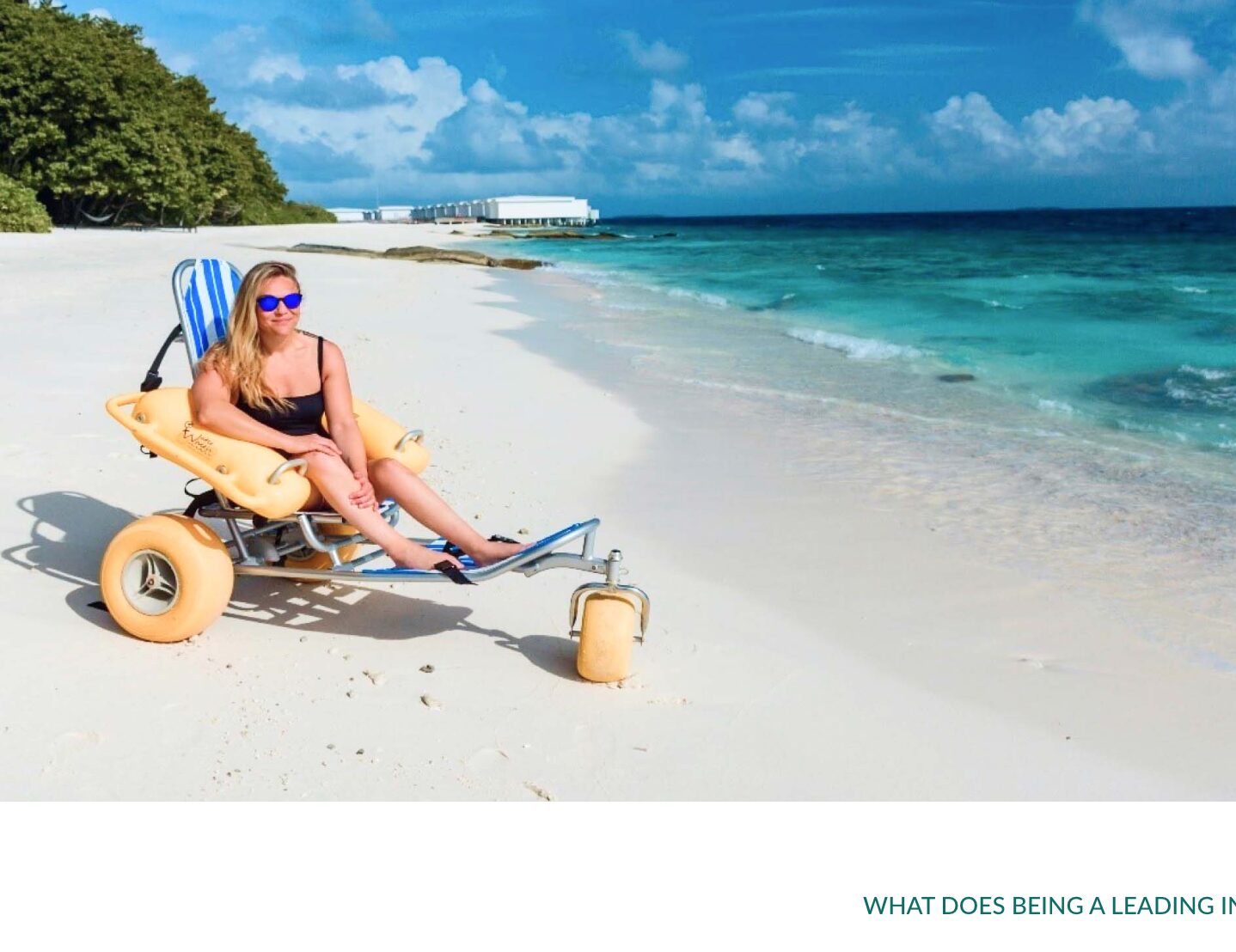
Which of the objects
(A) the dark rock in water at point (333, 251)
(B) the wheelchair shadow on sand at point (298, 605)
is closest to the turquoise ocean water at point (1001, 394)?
(B) the wheelchair shadow on sand at point (298, 605)

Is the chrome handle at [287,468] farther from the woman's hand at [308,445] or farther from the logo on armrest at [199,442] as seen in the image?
the logo on armrest at [199,442]

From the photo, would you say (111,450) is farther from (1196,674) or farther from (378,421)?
(1196,674)

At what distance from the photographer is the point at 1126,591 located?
5.05 m

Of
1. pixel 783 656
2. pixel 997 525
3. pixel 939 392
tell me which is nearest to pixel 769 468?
pixel 997 525

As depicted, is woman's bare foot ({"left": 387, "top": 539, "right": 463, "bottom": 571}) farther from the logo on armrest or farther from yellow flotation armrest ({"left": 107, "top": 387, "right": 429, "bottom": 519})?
the logo on armrest

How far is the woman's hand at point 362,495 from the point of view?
409 cm

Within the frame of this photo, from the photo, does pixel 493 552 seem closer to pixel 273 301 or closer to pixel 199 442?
pixel 199 442

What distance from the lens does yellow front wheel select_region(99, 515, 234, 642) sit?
387cm

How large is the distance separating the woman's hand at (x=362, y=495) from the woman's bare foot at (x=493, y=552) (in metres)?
0.42

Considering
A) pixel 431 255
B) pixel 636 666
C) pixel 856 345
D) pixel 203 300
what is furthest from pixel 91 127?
pixel 636 666

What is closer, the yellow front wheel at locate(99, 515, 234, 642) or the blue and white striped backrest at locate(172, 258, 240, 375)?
the yellow front wheel at locate(99, 515, 234, 642)

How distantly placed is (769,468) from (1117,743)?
358 cm

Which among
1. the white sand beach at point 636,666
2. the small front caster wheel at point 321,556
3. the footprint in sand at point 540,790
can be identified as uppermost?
the small front caster wheel at point 321,556

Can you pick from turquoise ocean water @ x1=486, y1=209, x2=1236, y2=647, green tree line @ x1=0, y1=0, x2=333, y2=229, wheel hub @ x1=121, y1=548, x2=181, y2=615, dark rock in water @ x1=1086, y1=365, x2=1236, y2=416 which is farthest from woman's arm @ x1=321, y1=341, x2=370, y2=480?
green tree line @ x1=0, y1=0, x2=333, y2=229
